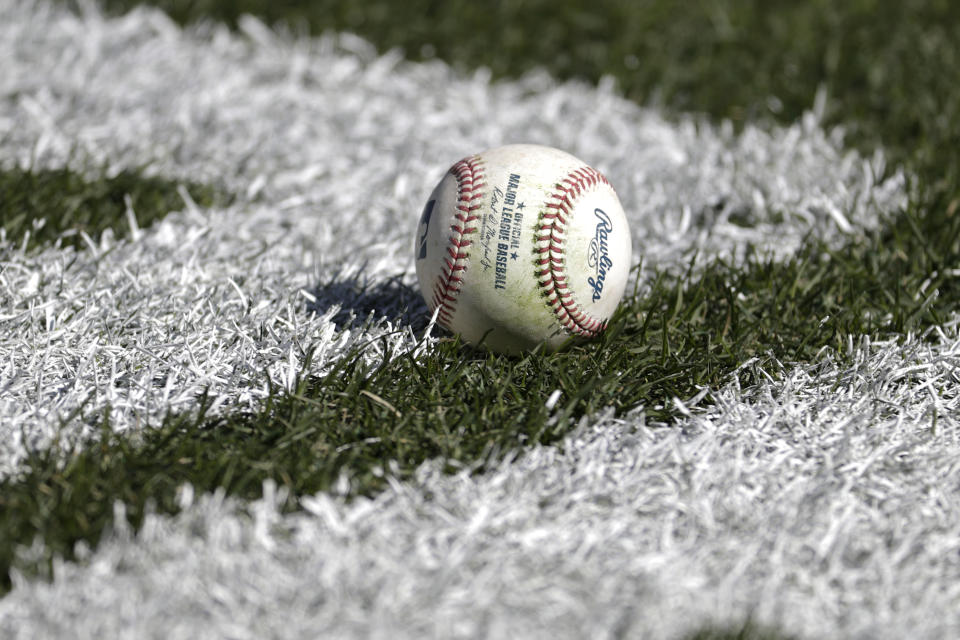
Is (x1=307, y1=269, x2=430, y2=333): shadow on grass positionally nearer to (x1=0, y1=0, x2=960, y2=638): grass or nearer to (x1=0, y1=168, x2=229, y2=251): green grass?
(x1=0, y1=0, x2=960, y2=638): grass

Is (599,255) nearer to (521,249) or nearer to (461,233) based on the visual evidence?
(521,249)

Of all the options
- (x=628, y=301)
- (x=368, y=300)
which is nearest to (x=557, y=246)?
(x=628, y=301)

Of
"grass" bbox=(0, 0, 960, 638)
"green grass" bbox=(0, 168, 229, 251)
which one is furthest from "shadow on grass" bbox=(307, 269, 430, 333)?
"green grass" bbox=(0, 168, 229, 251)

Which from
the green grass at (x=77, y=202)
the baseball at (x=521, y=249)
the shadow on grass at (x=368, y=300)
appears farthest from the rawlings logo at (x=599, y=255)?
the green grass at (x=77, y=202)

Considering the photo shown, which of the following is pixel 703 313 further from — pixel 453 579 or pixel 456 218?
pixel 453 579

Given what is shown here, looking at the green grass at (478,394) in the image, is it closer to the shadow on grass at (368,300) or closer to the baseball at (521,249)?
the baseball at (521,249)

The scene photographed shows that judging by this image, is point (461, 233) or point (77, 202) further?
point (77, 202)

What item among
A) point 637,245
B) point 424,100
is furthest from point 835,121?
point 424,100
